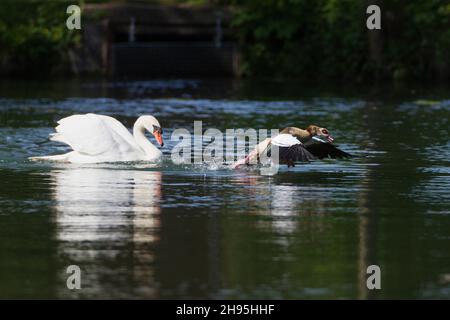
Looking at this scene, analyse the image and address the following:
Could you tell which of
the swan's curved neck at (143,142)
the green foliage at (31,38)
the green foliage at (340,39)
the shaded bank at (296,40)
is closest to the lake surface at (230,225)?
the swan's curved neck at (143,142)

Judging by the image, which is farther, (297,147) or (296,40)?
(296,40)

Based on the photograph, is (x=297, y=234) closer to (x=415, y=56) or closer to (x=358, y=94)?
(x=358, y=94)

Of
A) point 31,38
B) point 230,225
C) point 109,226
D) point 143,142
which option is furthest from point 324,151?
point 31,38

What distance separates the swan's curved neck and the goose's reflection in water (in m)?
0.88

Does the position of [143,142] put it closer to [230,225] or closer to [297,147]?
[297,147]

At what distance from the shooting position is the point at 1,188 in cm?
1641

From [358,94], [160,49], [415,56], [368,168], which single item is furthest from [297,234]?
[160,49]

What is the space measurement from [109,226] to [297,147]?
Result: 14.8ft

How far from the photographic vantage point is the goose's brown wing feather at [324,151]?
1884 cm

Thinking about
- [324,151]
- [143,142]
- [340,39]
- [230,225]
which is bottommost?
[230,225]

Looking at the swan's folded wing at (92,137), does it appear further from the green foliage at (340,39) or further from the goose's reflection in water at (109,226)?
the green foliage at (340,39)

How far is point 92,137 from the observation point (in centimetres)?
1867

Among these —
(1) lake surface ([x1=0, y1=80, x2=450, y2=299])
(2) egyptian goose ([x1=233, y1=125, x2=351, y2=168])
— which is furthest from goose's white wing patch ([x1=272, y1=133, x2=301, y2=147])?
(1) lake surface ([x1=0, y1=80, x2=450, y2=299])
